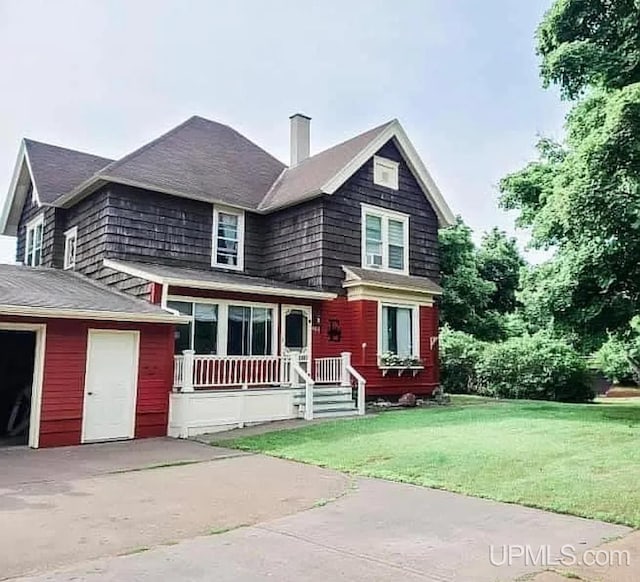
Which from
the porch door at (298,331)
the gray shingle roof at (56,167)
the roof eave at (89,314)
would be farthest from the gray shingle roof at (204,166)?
the roof eave at (89,314)

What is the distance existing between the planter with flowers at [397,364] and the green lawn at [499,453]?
9.55 feet

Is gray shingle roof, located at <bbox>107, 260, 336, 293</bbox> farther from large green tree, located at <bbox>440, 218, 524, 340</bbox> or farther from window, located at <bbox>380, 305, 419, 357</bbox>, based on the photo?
large green tree, located at <bbox>440, 218, 524, 340</bbox>

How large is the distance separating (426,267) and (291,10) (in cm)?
982

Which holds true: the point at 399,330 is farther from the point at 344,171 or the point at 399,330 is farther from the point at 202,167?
the point at 202,167

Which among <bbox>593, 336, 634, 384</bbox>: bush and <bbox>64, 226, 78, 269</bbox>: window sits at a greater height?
<bbox>64, 226, 78, 269</bbox>: window

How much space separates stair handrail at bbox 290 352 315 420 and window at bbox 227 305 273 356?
141 centimetres

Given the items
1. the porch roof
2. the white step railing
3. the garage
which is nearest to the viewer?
the porch roof

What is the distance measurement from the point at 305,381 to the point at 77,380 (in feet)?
16.9

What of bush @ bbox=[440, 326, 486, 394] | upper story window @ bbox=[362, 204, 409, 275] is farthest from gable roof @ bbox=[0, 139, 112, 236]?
bush @ bbox=[440, 326, 486, 394]

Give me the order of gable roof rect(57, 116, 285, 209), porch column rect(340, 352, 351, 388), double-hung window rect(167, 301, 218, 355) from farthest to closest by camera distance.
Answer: gable roof rect(57, 116, 285, 209), porch column rect(340, 352, 351, 388), double-hung window rect(167, 301, 218, 355)

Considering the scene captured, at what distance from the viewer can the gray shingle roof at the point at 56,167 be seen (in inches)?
747

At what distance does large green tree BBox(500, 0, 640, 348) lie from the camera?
13031 mm

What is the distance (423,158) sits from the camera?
19484mm

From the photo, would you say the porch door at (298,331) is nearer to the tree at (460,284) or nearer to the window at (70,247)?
the window at (70,247)
